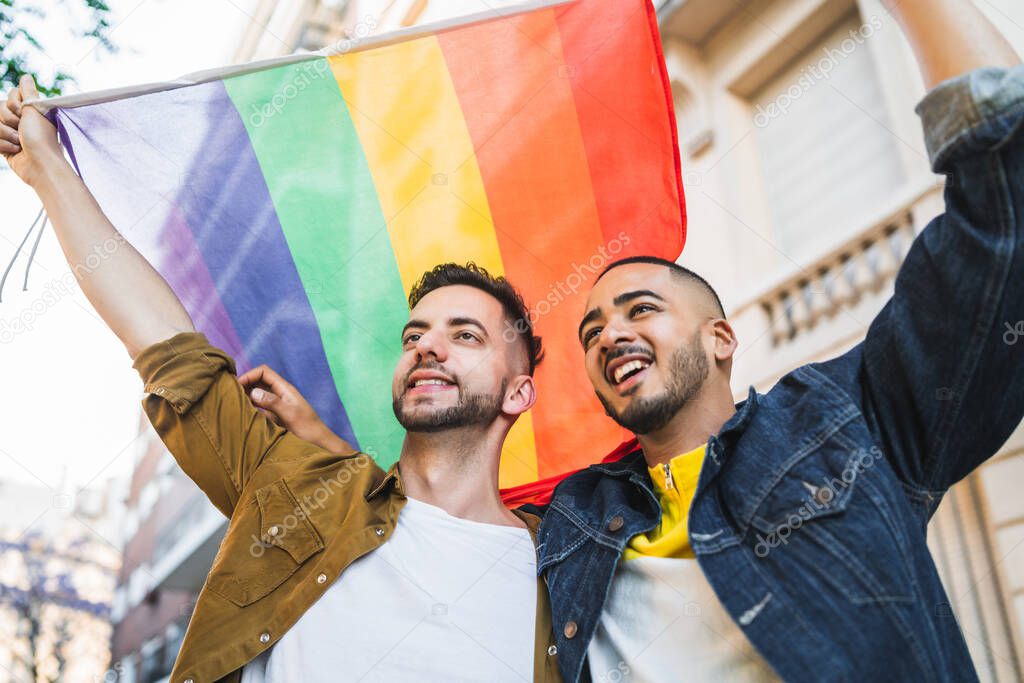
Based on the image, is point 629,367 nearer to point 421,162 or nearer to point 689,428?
point 689,428

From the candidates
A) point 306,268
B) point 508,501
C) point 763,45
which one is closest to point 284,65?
point 306,268

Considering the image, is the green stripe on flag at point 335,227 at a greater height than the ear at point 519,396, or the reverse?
the green stripe on flag at point 335,227

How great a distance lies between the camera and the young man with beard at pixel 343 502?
8.51ft

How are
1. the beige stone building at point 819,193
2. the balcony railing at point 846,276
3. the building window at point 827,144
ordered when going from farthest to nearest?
the building window at point 827,144 < the balcony railing at point 846,276 < the beige stone building at point 819,193

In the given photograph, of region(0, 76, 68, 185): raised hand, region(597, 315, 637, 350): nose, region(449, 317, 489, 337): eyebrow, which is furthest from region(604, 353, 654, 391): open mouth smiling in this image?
region(0, 76, 68, 185): raised hand

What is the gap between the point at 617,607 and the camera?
8.27ft

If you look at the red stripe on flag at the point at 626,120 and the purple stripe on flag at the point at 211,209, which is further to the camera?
the red stripe on flag at the point at 626,120

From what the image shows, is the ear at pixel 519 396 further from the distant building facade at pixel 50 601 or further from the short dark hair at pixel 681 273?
the distant building facade at pixel 50 601

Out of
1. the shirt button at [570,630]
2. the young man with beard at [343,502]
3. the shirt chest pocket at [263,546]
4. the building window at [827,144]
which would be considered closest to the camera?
the shirt button at [570,630]

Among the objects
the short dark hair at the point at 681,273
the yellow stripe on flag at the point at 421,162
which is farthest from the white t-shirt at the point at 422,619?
the short dark hair at the point at 681,273

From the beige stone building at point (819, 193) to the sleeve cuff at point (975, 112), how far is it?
10.5ft

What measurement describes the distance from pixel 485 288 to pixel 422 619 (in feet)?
4.94

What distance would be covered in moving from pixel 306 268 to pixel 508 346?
0.90 m

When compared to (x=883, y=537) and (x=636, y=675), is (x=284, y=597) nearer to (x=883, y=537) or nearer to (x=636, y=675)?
(x=636, y=675)
